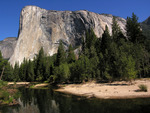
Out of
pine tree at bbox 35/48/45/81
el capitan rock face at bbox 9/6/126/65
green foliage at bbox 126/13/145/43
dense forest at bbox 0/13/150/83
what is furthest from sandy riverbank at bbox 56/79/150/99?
el capitan rock face at bbox 9/6/126/65

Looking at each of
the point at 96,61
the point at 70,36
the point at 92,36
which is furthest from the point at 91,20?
the point at 96,61

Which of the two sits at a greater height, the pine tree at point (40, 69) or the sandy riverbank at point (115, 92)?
the pine tree at point (40, 69)

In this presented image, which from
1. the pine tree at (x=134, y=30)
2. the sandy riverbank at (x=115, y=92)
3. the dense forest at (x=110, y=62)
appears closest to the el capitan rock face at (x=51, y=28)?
the dense forest at (x=110, y=62)

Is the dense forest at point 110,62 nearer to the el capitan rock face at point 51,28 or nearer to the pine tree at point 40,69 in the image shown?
the pine tree at point 40,69

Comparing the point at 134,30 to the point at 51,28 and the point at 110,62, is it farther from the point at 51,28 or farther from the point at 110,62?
the point at 51,28

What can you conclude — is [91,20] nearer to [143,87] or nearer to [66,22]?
[66,22]

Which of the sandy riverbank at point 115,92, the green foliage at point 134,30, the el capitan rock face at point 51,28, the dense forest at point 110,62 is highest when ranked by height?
the el capitan rock face at point 51,28

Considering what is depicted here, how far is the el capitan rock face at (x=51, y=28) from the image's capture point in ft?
413

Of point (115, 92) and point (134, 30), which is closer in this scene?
point (115, 92)

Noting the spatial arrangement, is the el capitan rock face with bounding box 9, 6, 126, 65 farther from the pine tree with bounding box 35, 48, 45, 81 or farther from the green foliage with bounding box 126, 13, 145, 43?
the green foliage with bounding box 126, 13, 145, 43

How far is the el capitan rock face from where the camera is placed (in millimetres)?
125938

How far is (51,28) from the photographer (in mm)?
135000

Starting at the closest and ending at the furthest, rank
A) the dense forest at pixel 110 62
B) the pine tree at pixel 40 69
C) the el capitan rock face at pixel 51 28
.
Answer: the dense forest at pixel 110 62 → the pine tree at pixel 40 69 → the el capitan rock face at pixel 51 28

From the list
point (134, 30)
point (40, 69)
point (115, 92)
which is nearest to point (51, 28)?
point (40, 69)
